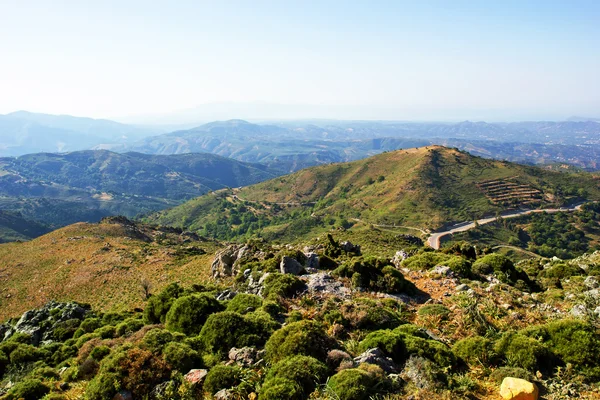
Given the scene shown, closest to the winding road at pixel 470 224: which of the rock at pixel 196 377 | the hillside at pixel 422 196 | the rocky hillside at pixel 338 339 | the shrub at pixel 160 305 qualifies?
the hillside at pixel 422 196

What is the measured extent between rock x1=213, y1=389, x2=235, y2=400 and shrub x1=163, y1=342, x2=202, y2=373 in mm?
2253

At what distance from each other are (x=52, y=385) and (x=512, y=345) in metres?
17.1

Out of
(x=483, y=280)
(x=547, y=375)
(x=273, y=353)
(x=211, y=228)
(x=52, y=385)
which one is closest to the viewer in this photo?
(x=547, y=375)

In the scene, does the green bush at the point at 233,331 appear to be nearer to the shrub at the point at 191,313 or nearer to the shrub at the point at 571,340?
the shrub at the point at 191,313

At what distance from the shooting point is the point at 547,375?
399 inches

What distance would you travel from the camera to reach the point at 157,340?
501 inches

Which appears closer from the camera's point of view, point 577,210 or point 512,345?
point 512,345

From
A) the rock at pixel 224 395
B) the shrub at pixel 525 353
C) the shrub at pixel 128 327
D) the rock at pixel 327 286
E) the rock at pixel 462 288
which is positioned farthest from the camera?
the rock at pixel 327 286

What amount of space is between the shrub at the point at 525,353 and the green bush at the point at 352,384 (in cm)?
501

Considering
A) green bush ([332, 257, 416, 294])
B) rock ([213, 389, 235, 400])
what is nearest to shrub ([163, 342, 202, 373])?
rock ([213, 389, 235, 400])

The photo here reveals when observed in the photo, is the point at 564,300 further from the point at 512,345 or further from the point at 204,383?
the point at 204,383

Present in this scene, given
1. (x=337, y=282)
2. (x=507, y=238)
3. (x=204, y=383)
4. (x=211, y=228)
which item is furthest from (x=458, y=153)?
(x=204, y=383)

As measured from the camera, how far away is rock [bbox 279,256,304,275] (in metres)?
25.6

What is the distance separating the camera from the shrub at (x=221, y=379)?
32.7ft
